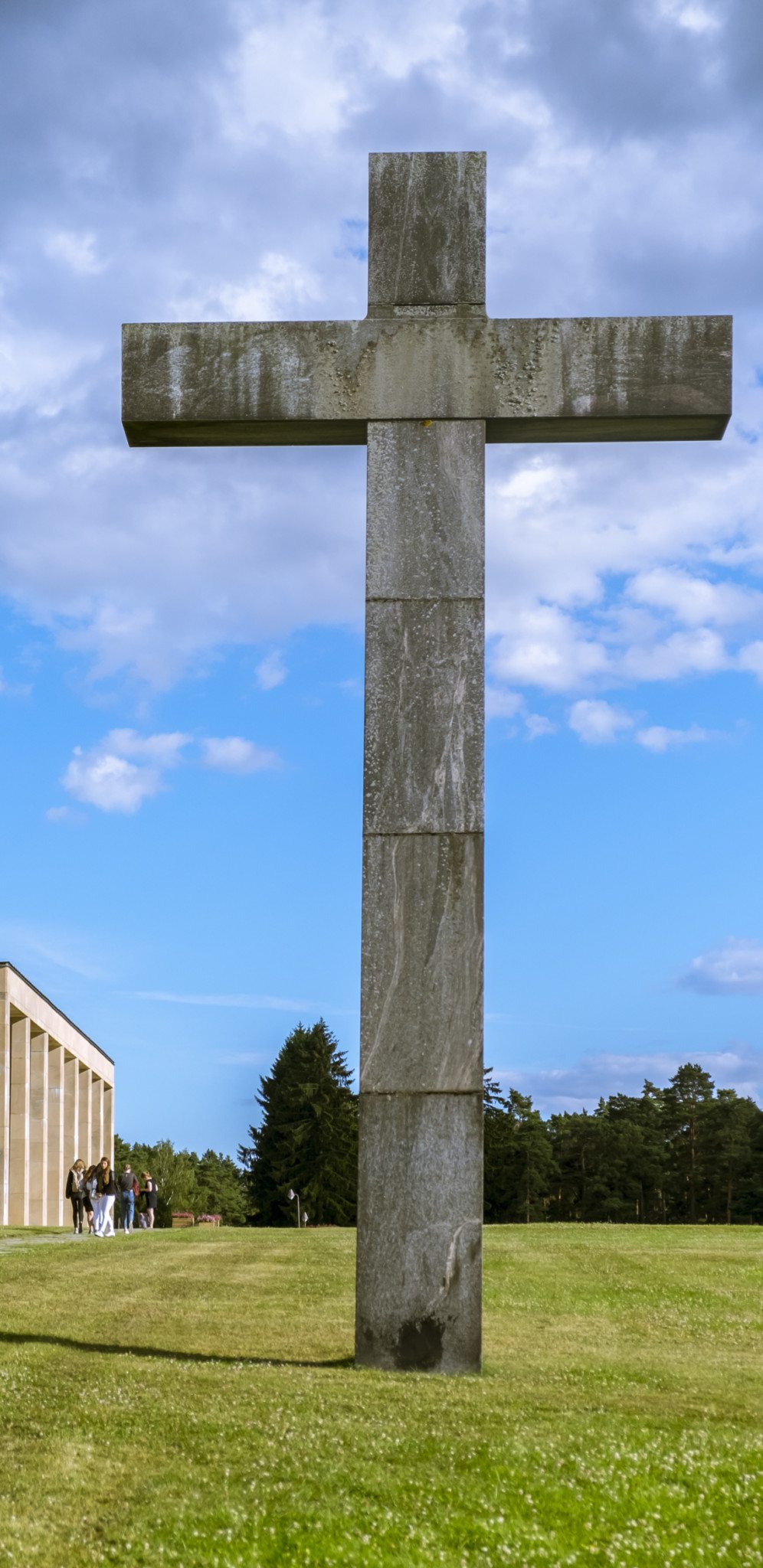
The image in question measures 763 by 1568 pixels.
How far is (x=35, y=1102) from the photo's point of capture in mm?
55594

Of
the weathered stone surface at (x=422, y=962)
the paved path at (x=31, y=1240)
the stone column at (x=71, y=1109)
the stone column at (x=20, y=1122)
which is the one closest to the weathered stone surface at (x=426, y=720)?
the weathered stone surface at (x=422, y=962)

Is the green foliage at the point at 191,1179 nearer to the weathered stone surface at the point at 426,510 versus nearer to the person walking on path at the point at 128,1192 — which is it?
the person walking on path at the point at 128,1192

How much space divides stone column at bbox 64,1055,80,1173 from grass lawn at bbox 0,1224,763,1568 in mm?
48471

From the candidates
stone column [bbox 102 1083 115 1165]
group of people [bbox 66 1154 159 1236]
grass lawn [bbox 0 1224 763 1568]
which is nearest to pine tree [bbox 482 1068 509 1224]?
stone column [bbox 102 1083 115 1165]

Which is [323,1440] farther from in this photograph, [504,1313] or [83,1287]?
[83,1287]

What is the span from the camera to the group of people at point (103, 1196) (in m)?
35.6

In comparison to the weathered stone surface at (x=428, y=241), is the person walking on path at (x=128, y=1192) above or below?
below

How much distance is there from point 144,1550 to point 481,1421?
2.98 meters

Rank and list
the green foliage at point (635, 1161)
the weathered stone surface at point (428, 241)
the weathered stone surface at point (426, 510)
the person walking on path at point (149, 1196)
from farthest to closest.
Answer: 1. the green foliage at point (635, 1161)
2. the person walking on path at point (149, 1196)
3. the weathered stone surface at point (428, 241)
4. the weathered stone surface at point (426, 510)

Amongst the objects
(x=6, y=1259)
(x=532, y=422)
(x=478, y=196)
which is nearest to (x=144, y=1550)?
(x=532, y=422)

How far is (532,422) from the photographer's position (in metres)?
12.7

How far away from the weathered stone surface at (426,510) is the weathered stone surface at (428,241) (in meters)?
1.19

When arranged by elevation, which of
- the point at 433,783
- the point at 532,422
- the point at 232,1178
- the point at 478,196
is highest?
the point at 478,196

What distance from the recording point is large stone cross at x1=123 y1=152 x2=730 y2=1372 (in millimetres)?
11484
